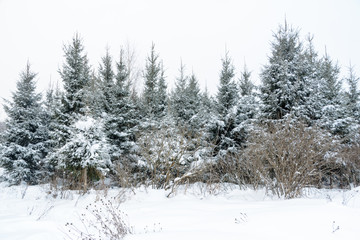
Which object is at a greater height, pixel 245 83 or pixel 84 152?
pixel 245 83

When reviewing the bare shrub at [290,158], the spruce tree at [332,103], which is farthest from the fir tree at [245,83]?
the bare shrub at [290,158]

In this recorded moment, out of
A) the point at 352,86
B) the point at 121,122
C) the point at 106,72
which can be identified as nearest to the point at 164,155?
the point at 121,122

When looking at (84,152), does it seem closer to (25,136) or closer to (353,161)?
(25,136)

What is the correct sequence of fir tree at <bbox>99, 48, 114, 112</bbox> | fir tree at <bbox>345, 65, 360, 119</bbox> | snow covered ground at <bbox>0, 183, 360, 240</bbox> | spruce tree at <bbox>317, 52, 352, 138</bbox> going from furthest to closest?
fir tree at <bbox>345, 65, 360, 119</bbox>, fir tree at <bbox>99, 48, 114, 112</bbox>, spruce tree at <bbox>317, 52, 352, 138</bbox>, snow covered ground at <bbox>0, 183, 360, 240</bbox>

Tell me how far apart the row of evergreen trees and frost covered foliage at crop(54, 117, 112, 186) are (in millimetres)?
44

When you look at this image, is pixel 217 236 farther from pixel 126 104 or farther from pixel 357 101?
pixel 357 101

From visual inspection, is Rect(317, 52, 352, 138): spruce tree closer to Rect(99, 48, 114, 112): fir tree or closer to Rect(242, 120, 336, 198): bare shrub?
Rect(242, 120, 336, 198): bare shrub

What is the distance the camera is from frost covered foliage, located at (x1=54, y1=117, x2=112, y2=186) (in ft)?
31.3

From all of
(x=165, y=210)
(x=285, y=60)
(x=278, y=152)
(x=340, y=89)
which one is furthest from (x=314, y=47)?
(x=165, y=210)

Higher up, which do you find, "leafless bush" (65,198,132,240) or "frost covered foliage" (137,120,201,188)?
"frost covered foliage" (137,120,201,188)

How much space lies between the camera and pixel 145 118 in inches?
521

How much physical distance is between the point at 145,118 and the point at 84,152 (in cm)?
440

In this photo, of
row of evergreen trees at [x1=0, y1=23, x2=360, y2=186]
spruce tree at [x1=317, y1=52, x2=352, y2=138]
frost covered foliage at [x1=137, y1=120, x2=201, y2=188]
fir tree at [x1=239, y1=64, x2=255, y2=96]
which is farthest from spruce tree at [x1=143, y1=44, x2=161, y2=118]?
spruce tree at [x1=317, y1=52, x2=352, y2=138]

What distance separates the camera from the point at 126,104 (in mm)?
13648
